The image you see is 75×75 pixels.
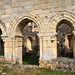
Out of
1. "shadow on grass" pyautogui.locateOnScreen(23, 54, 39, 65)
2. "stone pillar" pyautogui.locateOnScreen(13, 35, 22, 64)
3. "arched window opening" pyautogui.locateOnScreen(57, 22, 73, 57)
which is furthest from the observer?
"arched window opening" pyautogui.locateOnScreen(57, 22, 73, 57)

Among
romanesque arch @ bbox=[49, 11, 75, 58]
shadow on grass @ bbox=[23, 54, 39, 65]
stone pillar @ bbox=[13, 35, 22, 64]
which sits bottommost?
shadow on grass @ bbox=[23, 54, 39, 65]

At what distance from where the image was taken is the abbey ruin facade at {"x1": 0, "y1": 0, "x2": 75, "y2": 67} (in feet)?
19.5

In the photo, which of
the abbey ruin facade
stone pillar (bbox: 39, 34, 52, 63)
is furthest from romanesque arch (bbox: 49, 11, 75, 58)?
stone pillar (bbox: 39, 34, 52, 63)

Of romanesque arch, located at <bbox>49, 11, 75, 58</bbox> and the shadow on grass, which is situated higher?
romanesque arch, located at <bbox>49, 11, 75, 58</bbox>

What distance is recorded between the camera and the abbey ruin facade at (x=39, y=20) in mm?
5945

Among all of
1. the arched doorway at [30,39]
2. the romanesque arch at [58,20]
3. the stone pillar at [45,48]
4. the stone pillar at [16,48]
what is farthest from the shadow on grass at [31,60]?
the arched doorway at [30,39]

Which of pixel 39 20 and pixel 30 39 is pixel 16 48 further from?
pixel 30 39

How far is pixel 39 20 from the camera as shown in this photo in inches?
244

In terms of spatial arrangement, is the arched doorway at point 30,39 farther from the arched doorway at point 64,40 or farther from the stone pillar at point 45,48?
the stone pillar at point 45,48

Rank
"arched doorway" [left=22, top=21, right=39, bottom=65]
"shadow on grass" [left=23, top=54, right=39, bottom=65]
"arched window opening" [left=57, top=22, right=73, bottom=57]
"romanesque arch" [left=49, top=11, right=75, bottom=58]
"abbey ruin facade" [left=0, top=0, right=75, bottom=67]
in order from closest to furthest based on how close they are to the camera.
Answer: "romanesque arch" [left=49, top=11, right=75, bottom=58] → "abbey ruin facade" [left=0, top=0, right=75, bottom=67] → "shadow on grass" [left=23, top=54, right=39, bottom=65] → "arched window opening" [left=57, top=22, right=73, bottom=57] → "arched doorway" [left=22, top=21, right=39, bottom=65]

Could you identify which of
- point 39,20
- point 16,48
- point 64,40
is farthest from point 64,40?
point 16,48

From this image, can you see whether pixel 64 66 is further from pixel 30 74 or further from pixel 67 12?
pixel 67 12

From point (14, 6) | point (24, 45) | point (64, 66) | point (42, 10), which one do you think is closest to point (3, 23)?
→ point (14, 6)

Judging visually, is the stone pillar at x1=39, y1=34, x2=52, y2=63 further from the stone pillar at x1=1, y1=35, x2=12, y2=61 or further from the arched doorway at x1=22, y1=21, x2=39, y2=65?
the arched doorway at x1=22, y1=21, x2=39, y2=65
